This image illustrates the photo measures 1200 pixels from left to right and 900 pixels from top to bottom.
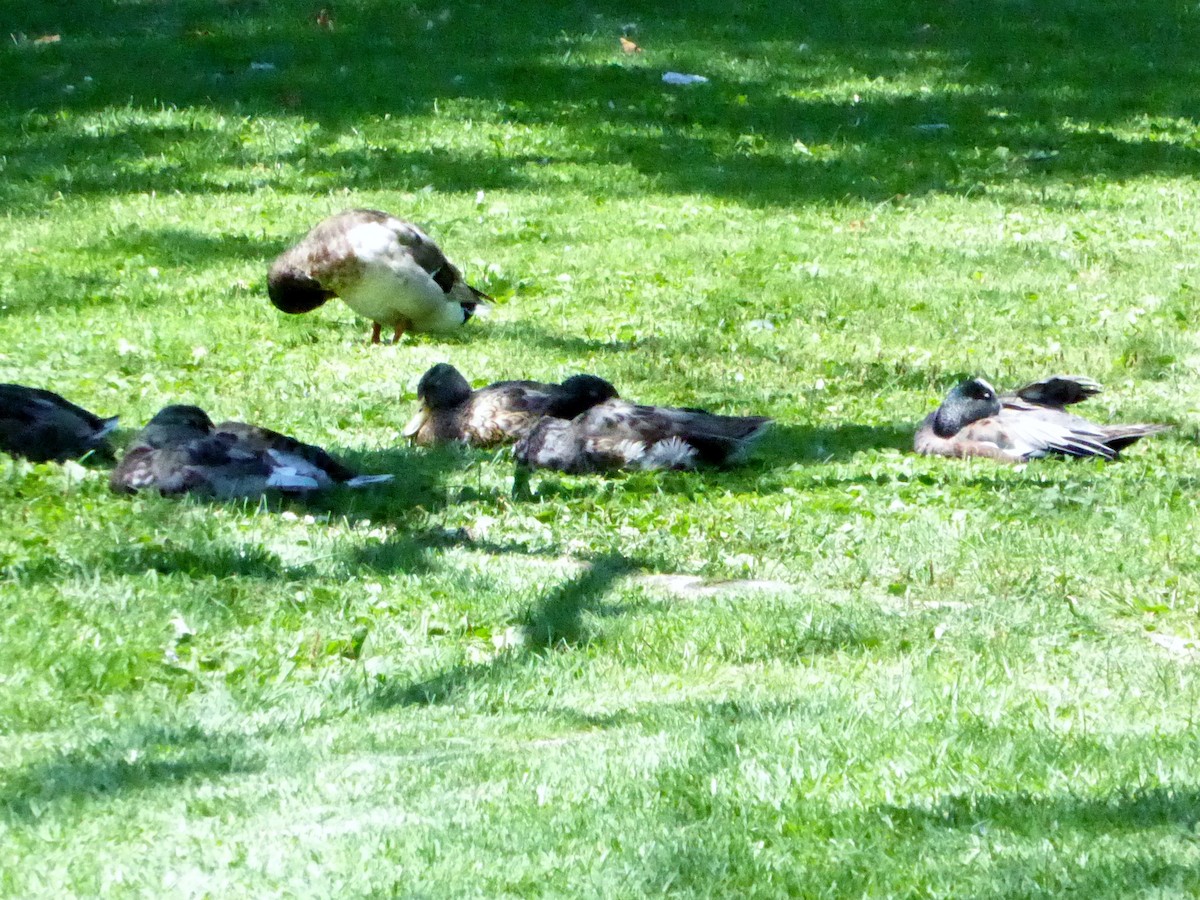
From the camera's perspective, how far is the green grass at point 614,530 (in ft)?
15.6

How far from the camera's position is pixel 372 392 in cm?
1217

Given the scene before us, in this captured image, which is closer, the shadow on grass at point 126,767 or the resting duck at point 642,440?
the shadow on grass at point 126,767

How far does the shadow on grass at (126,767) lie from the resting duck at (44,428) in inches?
161

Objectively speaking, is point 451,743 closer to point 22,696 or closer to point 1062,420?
point 22,696

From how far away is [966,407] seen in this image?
34.4ft

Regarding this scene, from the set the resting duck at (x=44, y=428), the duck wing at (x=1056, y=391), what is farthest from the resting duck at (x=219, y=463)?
the duck wing at (x=1056, y=391)

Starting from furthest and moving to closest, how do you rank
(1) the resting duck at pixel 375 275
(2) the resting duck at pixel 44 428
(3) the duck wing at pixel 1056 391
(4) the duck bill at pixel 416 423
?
(1) the resting duck at pixel 375 275, (3) the duck wing at pixel 1056 391, (4) the duck bill at pixel 416 423, (2) the resting duck at pixel 44 428

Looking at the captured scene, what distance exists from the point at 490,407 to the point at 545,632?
3.94 meters

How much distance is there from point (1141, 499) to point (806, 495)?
5.45ft

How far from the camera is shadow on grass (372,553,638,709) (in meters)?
6.34

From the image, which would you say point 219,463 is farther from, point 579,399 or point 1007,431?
point 1007,431

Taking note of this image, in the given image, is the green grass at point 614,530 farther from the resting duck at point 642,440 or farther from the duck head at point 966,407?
the duck head at point 966,407

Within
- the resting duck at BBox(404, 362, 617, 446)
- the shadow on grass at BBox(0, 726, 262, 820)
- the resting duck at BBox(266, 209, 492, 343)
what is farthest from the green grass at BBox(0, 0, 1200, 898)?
the resting duck at BBox(266, 209, 492, 343)

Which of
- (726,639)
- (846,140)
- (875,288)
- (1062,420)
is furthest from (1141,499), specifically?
(846,140)
